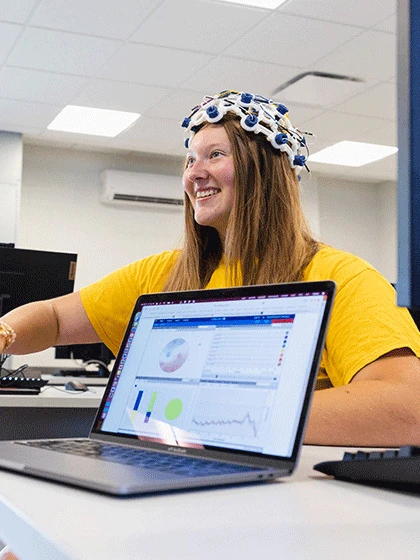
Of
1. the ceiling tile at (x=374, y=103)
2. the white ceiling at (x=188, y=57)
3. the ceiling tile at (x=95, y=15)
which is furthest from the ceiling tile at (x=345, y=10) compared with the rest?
the ceiling tile at (x=374, y=103)

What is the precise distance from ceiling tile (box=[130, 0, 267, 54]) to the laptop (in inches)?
124

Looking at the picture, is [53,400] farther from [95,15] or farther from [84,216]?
[84,216]

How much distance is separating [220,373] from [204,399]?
0.03 meters

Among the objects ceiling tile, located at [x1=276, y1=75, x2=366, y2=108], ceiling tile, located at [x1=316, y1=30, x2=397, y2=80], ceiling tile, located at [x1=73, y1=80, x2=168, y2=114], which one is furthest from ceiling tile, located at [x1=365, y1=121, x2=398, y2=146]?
ceiling tile, located at [x1=73, y1=80, x2=168, y2=114]

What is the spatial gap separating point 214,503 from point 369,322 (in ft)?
2.09

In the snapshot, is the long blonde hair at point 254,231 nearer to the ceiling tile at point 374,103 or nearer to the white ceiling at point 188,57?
the white ceiling at point 188,57

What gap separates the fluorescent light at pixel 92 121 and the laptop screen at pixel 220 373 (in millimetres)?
4824

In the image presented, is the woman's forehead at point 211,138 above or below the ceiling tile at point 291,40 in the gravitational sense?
below

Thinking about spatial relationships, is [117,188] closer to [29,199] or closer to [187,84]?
[29,199]

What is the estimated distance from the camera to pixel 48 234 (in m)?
6.89

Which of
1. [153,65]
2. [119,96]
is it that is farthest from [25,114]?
[153,65]

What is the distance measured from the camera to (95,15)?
13.0ft

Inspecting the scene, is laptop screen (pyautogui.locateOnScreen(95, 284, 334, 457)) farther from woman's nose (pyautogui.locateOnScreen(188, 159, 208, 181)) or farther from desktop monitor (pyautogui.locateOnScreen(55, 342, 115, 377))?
desktop monitor (pyautogui.locateOnScreen(55, 342, 115, 377))

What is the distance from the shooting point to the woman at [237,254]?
132cm
